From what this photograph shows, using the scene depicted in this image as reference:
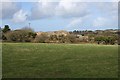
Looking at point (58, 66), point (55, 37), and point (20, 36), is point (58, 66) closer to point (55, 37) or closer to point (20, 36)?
point (20, 36)

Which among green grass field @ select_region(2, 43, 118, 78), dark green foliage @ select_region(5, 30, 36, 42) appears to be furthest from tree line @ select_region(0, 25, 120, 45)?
green grass field @ select_region(2, 43, 118, 78)

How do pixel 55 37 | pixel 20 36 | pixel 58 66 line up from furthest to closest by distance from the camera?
pixel 55 37, pixel 20 36, pixel 58 66

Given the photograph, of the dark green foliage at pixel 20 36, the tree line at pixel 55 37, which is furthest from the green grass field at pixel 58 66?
the tree line at pixel 55 37

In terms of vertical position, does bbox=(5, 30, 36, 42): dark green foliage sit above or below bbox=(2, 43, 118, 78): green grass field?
above

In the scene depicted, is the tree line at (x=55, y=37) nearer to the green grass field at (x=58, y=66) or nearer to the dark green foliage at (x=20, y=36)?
the dark green foliage at (x=20, y=36)

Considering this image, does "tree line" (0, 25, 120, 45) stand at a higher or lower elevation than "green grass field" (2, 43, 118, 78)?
higher

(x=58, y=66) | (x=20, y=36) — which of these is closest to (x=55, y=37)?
(x=20, y=36)

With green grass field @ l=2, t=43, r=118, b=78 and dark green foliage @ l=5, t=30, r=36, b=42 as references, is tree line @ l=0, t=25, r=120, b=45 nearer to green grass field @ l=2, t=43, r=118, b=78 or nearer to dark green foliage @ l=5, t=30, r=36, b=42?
dark green foliage @ l=5, t=30, r=36, b=42

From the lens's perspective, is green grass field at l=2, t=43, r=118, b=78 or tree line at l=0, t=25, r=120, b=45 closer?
green grass field at l=2, t=43, r=118, b=78

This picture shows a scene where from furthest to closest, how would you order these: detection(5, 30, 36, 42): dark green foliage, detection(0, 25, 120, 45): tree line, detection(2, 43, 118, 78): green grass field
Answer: detection(0, 25, 120, 45): tree line → detection(5, 30, 36, 42): dark green foliage → detection(2, 43, 118, 78): green grass field

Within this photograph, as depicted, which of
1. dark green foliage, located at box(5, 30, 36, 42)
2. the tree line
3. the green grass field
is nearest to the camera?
the green grass field

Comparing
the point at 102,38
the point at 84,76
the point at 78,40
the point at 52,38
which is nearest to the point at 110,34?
the point at 102,38

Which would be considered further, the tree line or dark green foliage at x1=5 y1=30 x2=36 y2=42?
the tree line

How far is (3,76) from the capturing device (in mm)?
11336
